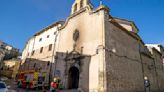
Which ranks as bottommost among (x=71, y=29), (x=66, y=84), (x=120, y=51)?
(x=66, y=84)

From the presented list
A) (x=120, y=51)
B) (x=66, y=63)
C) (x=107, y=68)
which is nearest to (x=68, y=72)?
(x=66, y=63)

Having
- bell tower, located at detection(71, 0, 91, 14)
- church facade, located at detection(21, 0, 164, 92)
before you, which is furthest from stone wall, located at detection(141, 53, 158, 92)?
bell tower, located at detection(71, 0, 91, 14)

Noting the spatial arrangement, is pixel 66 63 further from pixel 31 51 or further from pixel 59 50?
pixel 31 51

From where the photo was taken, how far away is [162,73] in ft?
97.9

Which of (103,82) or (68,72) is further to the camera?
(68,72)

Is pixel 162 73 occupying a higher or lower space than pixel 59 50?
lower

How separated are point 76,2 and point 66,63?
1080 cm

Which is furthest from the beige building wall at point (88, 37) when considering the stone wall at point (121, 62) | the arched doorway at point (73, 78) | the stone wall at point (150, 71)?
the stone wall at point (150, 71)

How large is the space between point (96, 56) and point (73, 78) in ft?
18.2

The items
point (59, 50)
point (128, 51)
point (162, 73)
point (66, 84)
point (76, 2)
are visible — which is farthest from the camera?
point (162, 73)

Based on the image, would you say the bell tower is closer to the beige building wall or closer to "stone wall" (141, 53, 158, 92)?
the beige building wall

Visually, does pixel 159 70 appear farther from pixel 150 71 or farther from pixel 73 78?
pixel 73 78

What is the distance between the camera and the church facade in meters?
14.7

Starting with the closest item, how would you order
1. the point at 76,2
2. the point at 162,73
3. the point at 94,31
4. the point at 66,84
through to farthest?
the point at 94,31
the point at 66,84
the point at 76,2
the point at 162,73
